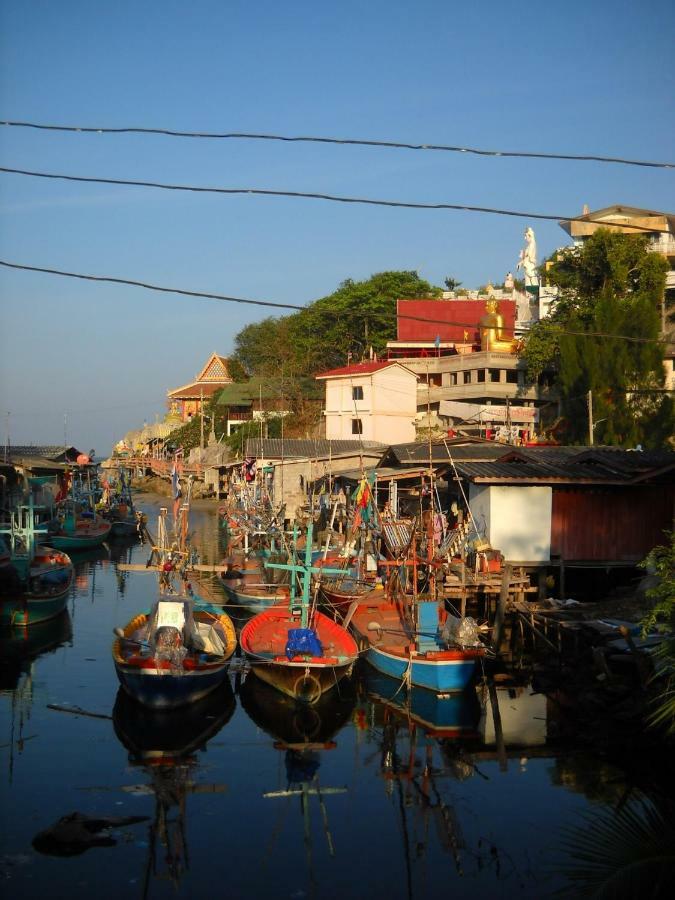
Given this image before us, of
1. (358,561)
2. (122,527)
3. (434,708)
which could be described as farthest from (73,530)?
(434,708)

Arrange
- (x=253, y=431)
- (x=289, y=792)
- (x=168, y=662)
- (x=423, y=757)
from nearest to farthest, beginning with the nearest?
(x=289, y=792)
(x=423, y=757)
(x=168, y=662)
(x=253, y=431)

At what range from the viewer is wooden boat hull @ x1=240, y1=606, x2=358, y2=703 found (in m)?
19.3

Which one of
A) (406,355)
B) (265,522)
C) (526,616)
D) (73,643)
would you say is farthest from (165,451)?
(526,616)

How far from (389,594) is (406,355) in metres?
38.1

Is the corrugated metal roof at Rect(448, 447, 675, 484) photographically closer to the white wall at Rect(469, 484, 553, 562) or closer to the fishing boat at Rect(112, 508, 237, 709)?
the white wall at Rect(469, 484, 553, 562)

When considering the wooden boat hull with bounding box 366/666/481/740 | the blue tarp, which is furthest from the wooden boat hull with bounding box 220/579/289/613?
the blue tarp

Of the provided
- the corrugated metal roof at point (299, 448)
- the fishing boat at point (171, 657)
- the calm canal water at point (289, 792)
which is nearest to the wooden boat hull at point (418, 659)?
the calm canal water at point (289, 792)

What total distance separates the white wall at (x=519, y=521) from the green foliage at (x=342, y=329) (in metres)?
36.5

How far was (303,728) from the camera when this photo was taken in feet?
61.9

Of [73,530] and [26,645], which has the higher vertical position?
[73,530]

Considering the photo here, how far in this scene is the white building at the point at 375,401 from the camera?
53594 millimetres

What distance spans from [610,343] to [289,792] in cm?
3041

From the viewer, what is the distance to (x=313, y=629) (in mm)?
20047

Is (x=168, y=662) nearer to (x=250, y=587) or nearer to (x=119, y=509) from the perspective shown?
(x=250, y=587)
